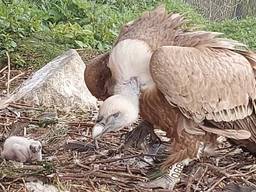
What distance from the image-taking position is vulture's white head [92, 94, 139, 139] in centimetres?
458

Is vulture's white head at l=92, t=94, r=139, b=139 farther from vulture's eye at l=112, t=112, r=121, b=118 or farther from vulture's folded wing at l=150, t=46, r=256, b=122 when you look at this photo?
vulture's folded wing at l=150, t=46, r=256, b=122

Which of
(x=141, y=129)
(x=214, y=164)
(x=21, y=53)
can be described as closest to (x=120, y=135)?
(x=141, y=129)

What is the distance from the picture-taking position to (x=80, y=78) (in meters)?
6.70

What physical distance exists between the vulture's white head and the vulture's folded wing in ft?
0.81

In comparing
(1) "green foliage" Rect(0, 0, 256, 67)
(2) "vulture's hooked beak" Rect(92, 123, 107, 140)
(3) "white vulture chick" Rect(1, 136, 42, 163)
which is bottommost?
(1) "green foliage" Rect(0, 0, 256, 67)

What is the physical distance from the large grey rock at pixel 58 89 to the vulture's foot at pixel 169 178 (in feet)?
5.46

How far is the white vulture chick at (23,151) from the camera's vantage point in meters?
4.93

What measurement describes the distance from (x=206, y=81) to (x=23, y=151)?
4.25 feet

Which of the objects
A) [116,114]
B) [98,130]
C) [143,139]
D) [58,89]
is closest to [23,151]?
[98,130]

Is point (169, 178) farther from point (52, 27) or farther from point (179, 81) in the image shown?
point (52, 27)

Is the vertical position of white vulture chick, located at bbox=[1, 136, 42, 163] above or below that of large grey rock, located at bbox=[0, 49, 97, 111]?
above

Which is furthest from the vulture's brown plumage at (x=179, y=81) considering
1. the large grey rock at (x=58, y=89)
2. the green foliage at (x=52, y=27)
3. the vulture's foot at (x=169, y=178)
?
the green foliage at (x=52, y=27)

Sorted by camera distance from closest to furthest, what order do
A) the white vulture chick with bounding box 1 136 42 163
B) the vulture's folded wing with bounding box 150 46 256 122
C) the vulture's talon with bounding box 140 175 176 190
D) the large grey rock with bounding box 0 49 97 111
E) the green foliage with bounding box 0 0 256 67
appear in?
the vulture's folded wing with bounding box 150 46 256 122 < the vulture's talon with bounding box 140 175 176 190 < the white vulture chick with bounding box 1 136 42 163 < the large grey rock with bounding box 0 49 97 111 < the green foliage with bounding box 0 0 256 67

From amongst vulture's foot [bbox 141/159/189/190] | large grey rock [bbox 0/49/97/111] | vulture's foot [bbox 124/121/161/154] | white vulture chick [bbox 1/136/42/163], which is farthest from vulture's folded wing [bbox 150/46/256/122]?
large grey rock [bbox 0/49/97/111]
